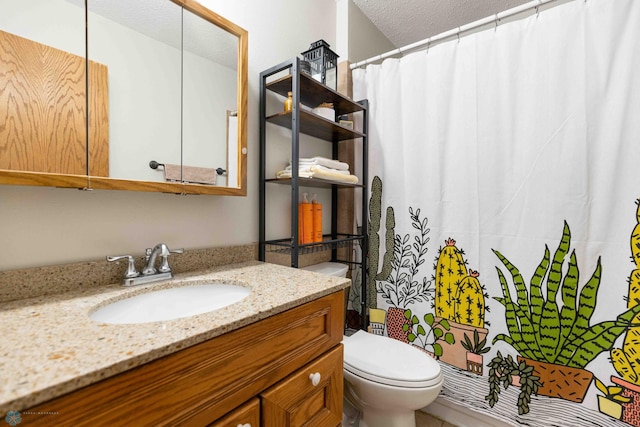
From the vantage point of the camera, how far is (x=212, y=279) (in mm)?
1006

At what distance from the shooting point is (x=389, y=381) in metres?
1.15

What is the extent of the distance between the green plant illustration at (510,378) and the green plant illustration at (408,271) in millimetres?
413

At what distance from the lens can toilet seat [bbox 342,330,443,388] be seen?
115 centimetres

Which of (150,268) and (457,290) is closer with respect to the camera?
(150,268)

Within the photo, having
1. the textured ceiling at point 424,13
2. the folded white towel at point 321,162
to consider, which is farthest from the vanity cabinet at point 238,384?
the textured ceiling at point 424,13

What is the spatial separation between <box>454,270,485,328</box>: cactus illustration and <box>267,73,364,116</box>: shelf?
3.61ft

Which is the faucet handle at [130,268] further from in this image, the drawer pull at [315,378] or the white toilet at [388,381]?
the white toilet at [388,381]

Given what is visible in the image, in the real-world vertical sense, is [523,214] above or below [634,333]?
above

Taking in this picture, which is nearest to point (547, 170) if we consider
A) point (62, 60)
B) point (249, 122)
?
point (249, 122)

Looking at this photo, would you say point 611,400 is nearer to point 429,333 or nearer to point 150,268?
point 429,333

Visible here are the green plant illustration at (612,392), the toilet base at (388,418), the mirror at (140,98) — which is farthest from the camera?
the toilet base at (388,418)

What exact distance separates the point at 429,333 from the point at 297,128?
1.24m

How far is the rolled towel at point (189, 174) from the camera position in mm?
A: 1015

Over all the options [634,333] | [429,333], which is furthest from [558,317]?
[429,333]
